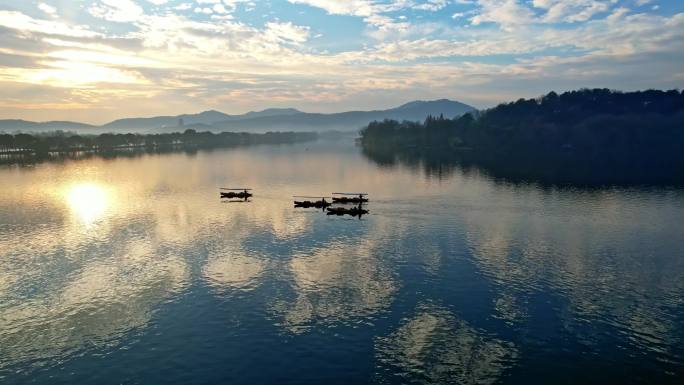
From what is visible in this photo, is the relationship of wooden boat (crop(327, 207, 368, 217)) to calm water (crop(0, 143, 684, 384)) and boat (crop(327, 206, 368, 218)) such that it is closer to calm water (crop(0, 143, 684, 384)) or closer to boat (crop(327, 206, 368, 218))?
boat (crop(327, 206, 368, 218))

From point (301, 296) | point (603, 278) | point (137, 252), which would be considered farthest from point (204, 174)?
point (603, 278)

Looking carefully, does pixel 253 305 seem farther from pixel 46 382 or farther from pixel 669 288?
pixel 669 288

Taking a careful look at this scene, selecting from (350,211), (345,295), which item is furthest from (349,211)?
(345,295)

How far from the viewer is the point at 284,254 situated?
69.4m

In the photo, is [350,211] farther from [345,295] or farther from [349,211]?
[345,295]

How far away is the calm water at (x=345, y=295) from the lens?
38.9 meters

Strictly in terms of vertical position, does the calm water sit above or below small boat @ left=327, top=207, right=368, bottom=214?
below

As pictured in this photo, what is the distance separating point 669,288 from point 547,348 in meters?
25.5

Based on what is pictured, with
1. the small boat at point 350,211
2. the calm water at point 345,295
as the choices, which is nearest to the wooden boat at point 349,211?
the small boat at point 350,211

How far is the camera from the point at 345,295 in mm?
53062

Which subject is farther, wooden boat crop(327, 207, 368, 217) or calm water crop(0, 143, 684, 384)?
wooden boat crop(327, 207, 368, 217)

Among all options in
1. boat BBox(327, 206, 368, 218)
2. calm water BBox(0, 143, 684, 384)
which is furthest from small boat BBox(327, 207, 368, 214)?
calm water BBox(0, 143, 684, 384)

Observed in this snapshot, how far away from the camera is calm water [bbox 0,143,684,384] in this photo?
38938 mm

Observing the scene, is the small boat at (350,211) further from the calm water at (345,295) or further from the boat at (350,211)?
the calm water at (345,295)
